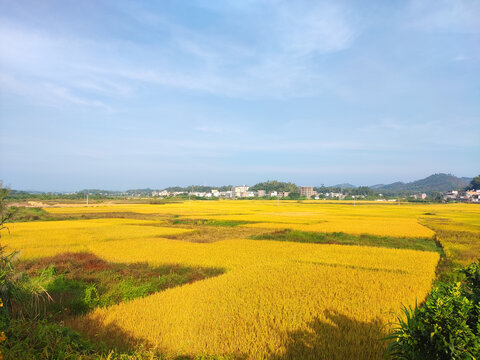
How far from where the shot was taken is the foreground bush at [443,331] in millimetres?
2873

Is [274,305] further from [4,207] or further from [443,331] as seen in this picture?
[4,207]

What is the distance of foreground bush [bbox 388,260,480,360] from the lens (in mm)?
2873

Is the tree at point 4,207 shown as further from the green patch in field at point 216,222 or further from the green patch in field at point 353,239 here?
the green patch in field at point 216,222

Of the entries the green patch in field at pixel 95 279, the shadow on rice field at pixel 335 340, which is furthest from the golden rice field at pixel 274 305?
the green patch in field at pixel 95 279

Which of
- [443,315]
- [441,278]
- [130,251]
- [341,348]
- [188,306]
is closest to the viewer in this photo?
[443,315]

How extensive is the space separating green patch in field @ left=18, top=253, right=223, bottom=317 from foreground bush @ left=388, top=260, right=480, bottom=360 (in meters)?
5.85

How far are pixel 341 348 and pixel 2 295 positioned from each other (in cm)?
560

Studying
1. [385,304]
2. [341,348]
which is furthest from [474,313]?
[385,304]

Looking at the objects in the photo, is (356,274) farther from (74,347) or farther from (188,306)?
(74,347)

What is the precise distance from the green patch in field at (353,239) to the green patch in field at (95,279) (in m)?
9.96

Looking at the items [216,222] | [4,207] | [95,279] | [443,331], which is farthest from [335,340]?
[216,222]

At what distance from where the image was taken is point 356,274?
9.83 meters

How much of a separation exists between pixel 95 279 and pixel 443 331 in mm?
9072

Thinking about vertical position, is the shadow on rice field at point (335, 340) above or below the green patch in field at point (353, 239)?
above
